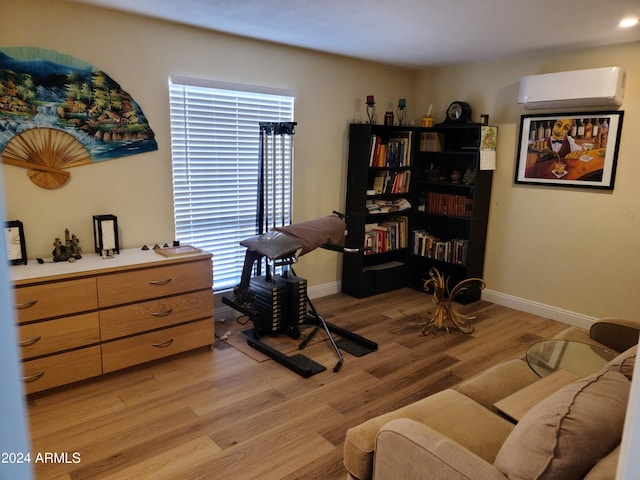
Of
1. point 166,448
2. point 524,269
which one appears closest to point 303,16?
point 166,448

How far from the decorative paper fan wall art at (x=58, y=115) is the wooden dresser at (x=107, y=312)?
68 centimetres

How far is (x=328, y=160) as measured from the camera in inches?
175

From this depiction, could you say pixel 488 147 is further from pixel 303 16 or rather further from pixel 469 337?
pixel 303 16

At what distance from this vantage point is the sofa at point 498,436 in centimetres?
122

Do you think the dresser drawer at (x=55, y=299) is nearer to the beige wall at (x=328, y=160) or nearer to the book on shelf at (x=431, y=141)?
the beige wall at (x=328, y=160)

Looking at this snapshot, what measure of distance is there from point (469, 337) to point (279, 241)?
182 cm

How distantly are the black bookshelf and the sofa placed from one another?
2587 mm

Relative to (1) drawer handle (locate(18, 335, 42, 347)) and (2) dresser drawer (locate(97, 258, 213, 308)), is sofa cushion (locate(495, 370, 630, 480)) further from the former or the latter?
(1) drawer handle (locate(18, 335, 42, 347))

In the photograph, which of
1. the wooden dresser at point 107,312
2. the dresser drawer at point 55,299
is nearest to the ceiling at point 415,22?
the wooden dresser at point 107,312

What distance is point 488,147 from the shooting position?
4324 millimetres

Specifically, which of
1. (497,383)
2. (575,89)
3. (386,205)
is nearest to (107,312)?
(497,383)

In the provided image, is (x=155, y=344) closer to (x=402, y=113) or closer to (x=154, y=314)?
(x=154, y=314)

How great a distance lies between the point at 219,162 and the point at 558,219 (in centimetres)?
308

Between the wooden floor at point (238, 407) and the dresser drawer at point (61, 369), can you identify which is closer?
the wooden floor at point (238, 407)
